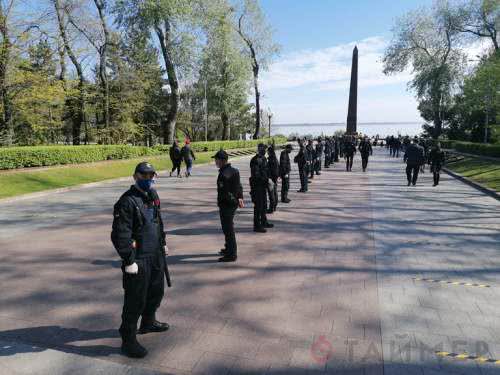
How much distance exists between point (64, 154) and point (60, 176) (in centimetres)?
242

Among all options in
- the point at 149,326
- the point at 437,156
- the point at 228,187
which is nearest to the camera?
the point at 149,326

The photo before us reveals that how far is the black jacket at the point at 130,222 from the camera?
3.21 meters

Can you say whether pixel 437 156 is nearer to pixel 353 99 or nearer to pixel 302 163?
pixel 302 163

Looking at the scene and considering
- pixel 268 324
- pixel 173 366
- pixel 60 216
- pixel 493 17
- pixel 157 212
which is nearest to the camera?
pixel 173 366

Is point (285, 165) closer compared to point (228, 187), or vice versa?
point (228, 187)

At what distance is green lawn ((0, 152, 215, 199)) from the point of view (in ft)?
45.7

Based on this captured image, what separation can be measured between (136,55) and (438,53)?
112 feet

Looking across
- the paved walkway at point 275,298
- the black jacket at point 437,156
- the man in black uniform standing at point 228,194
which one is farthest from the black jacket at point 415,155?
the man in black uniform standing at point 228,194

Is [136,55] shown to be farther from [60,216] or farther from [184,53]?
[60,216]

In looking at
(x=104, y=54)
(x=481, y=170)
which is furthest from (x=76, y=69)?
(x=481, y=170)

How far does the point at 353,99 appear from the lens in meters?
48.1

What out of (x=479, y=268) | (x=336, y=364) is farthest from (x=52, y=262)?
(x=479, y=268)

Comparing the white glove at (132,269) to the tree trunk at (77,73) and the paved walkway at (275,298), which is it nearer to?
the paved walkway at (275,298)

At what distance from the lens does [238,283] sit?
207 inches
